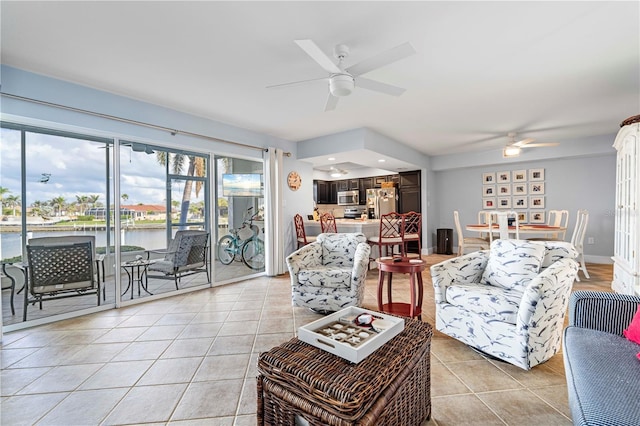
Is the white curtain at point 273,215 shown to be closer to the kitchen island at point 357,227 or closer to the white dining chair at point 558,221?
the kitchen island at point 357,227

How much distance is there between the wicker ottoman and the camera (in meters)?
1.02

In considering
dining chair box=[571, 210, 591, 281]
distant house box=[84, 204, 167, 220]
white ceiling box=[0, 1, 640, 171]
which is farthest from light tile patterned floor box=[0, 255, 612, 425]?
dining chair box=[571, 210, 591, 281]

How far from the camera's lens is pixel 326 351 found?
1279 mm

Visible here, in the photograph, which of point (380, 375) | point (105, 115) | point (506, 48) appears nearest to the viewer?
point (380, 375)

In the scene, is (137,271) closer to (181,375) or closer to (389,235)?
(181,375)

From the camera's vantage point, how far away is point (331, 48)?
7.67ft

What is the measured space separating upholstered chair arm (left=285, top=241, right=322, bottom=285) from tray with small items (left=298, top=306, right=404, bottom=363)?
4.79 feet

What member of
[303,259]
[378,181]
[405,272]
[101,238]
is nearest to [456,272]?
[405,272]

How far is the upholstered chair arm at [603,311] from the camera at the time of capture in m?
1.42

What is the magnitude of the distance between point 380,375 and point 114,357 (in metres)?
2.14

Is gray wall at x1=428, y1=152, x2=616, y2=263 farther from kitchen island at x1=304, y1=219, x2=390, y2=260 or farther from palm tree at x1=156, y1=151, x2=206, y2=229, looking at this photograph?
palm tree at x1=156, y1=151, x2=206, y2=229

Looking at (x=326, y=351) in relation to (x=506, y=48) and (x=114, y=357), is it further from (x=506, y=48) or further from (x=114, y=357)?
(x=506, y=48)

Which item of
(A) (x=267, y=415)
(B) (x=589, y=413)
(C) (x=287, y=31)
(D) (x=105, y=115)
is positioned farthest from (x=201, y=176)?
(B) (x=589, y=413)

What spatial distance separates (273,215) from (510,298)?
3612 mm
